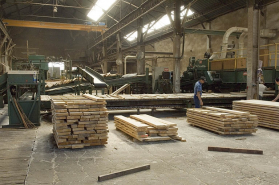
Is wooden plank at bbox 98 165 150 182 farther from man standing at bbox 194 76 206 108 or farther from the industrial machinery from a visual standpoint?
the industrial machinery

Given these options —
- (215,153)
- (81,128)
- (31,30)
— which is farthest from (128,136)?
(31,30)

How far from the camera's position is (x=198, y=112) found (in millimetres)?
8062

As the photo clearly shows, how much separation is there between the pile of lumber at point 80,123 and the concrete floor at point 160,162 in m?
0.20

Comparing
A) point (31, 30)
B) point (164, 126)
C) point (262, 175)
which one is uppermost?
point (31, 30)

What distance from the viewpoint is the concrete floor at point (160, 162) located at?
12.9 feet

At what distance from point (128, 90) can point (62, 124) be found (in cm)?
1116

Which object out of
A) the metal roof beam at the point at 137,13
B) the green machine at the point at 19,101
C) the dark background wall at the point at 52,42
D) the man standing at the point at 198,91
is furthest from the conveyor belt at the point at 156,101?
the dark background wall at the point at 52,42

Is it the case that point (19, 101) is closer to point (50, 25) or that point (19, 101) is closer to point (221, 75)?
point (221, 75)

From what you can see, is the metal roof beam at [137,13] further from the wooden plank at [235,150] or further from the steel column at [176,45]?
the wooden plank at [235,150]

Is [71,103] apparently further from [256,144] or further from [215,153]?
[256,144]

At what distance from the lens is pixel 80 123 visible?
18.2 feet

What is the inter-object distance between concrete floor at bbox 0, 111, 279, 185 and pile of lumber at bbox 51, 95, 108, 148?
0.67 feet

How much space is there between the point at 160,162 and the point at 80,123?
78.2 inches

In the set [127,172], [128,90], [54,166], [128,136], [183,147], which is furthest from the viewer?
[128,90]
